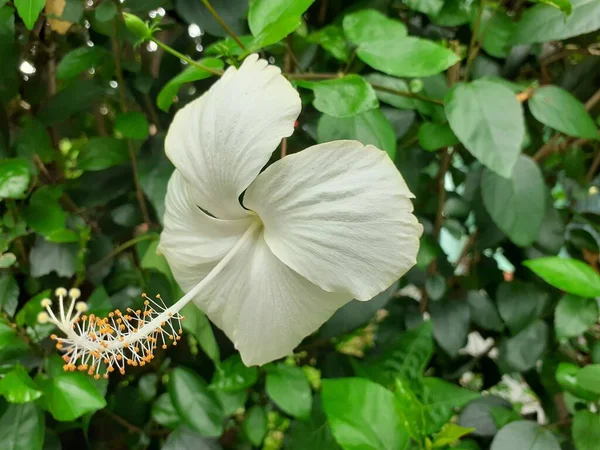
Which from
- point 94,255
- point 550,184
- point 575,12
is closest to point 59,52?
point 94,255

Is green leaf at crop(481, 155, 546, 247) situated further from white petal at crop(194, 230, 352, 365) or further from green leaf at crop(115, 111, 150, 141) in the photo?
green leaf at crop(115, 111, 150, 141)

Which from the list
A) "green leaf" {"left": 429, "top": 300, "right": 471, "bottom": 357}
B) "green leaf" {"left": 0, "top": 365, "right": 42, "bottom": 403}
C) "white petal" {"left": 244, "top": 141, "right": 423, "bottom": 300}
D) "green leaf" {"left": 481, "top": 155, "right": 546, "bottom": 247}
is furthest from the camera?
"green leaf" {"left": 429, "top": 300, "right": 471, "bottom": 357}

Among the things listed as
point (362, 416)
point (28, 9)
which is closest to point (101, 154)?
point (28, 9)

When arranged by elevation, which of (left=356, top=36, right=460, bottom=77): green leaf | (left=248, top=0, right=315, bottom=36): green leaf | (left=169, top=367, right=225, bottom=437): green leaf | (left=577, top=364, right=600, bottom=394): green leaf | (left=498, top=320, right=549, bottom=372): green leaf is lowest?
(left=498, top=320, right=549, bottom=372): green leaf

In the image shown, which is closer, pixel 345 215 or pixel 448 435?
pixel 345 215

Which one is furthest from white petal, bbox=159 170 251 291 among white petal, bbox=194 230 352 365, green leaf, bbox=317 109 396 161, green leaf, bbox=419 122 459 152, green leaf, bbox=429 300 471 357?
green leaf, bbox=429 300 471 357

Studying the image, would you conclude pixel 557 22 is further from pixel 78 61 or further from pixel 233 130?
pixel 78 61

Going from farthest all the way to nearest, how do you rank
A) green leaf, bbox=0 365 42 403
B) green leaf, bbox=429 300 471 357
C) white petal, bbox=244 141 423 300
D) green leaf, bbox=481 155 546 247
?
1. green leaf, bbox=429 300 471 357
2. green leaf, bbox=481 155 546 247
3. green leaf, bbox=0 365 42 403
4. white petal, bbox=244 141 423 300
